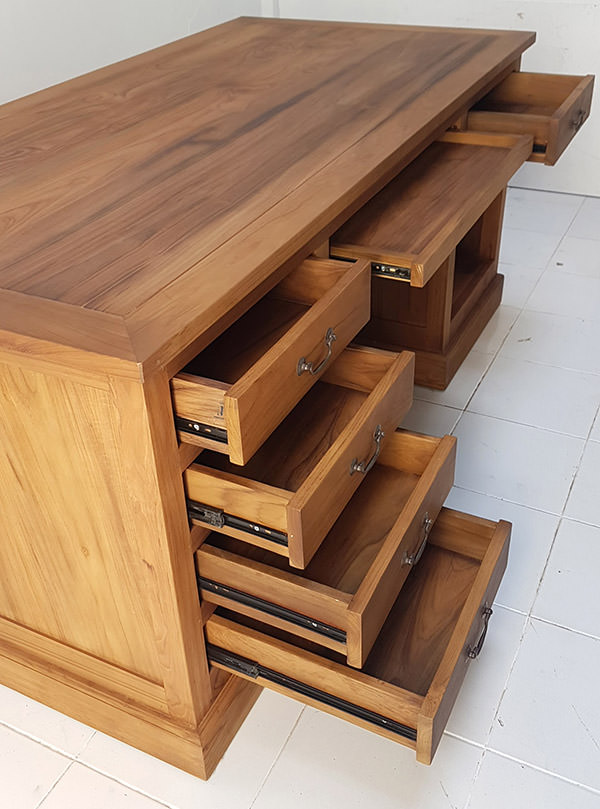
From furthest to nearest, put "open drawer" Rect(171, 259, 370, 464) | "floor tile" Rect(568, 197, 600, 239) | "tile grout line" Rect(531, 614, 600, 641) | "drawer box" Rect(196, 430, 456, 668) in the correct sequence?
"floor tile" Rect(568, 197, 600, 239) → "tile grout line" Rect(531, 614, 600, 641) → "drawer box" Rect(196, 430, 456, 668) → "open drawer" Rect(171, 259, 370, 464)

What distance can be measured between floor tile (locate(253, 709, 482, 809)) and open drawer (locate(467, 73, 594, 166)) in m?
1.27

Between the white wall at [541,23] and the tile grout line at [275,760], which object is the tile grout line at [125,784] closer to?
the tile grout line at [275,760]

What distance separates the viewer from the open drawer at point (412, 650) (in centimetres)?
106

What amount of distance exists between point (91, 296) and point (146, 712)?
2.18ft

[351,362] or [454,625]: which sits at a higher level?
[351,362]

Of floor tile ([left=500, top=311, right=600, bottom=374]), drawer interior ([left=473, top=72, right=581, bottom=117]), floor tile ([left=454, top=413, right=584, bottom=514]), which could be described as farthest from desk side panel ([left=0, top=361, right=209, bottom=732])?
drawer interior ([left=473, top=72, right=581, bottom=117])

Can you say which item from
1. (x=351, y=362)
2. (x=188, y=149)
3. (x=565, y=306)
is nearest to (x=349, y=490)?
→ (x=351, y=362)

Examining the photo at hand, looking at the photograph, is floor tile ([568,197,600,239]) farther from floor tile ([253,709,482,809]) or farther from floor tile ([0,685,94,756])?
floor tile ([0,685,94,756])

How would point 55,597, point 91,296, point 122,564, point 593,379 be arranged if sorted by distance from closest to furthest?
point 91,296, point 122,564, point 55,597, point 593,379

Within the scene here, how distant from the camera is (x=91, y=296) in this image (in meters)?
0.93

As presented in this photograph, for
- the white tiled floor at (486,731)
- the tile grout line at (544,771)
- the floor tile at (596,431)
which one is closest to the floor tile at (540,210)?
the floor tile at (596,431)

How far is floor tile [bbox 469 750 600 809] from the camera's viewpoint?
118cm

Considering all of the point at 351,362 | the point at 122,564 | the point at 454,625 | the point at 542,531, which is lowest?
the point at 542,531

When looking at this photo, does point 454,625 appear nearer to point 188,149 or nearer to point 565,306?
point 188,149
